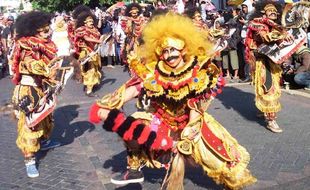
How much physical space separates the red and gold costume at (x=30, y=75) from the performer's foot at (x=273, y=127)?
3449mm

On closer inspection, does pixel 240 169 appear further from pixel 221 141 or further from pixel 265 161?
pixel 265 161

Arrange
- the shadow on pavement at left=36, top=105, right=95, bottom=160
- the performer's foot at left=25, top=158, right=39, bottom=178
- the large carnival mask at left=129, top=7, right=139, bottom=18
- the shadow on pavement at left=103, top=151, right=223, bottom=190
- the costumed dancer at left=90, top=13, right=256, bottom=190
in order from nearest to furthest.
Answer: the costumed dancer at left=90, top=13, right=256, bottom=190, the shadow on pavement at left=103, top=151, right=223, bottom=190, the performer's foot at left=25, top=158, right=39, bottom=178, the shadow on pavement at left=36, top=105, right=95, bottom=160, the large carnival mask at left=129, top=7, right=139, bottom=18

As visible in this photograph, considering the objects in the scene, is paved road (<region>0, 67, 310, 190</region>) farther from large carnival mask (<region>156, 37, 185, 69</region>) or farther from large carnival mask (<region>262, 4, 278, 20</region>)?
large carnival mask (<region>262, 4, 278, 20</region>)

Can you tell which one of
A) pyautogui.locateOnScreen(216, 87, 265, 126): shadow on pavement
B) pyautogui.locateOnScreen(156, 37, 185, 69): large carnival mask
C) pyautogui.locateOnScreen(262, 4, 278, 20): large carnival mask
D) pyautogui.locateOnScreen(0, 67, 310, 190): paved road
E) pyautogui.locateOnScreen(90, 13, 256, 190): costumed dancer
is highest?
pyautogui.locateOnScreen(262, 4, 278, 20): large carnival mask

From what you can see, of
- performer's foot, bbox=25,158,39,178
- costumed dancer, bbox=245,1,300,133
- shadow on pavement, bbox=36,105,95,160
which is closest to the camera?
performer's foot, bbox=25,158,39,178

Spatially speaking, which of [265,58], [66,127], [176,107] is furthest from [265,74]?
[66,127]

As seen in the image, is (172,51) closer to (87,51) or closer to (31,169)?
(31,169)

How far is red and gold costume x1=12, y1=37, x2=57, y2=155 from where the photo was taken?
5.63 m

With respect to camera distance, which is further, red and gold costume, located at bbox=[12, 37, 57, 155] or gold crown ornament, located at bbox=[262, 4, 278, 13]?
gold crown ornament, located at bbox=[262, 4, 278, 13]

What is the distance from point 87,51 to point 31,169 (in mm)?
5301

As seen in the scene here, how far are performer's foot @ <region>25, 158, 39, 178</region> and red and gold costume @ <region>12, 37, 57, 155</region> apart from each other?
0.12 metres

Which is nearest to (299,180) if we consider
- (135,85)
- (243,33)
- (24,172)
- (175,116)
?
(175,116)

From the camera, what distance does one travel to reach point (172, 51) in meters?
4.22

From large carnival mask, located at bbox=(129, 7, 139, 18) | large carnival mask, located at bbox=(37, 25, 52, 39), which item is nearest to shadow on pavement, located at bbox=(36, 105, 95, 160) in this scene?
large carnival mask, located at bbox=(37, 25, 52, 39)
